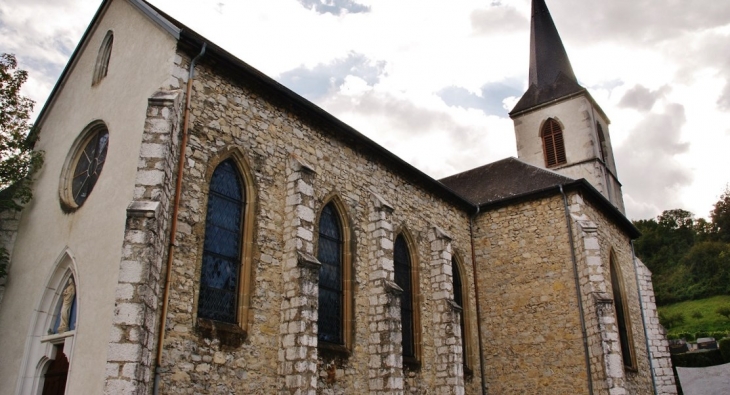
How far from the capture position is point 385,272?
1177cm

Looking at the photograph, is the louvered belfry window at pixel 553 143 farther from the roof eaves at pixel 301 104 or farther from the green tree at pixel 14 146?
the green tree at pixel 14 146

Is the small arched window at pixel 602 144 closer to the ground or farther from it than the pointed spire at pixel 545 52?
closer to the ground

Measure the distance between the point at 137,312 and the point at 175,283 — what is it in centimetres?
107

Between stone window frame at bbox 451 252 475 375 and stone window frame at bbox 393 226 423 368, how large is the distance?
2.19 meters

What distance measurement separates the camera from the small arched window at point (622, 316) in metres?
15.8

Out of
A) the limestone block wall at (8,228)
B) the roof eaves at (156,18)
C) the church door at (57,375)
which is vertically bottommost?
the church door at (57,375)

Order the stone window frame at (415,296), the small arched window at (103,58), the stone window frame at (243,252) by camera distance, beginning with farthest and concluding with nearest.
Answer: the stone window frame at (415,296) < the small arched window at (103,58) < the stone window frame at (243,252)

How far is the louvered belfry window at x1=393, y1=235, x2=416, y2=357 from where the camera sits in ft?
42.8

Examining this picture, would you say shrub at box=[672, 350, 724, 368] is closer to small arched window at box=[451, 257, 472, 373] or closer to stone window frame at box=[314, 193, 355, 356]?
small arched window at box=[451, 257, 472, 373]

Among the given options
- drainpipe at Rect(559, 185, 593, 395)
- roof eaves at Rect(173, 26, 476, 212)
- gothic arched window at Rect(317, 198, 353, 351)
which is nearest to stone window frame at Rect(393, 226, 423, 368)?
roof eaves at Rect(173, 26, 476, 212)

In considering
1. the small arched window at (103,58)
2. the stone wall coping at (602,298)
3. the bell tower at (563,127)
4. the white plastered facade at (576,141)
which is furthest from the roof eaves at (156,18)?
the bell tower at (563,127)

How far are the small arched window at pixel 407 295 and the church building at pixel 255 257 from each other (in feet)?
0.19

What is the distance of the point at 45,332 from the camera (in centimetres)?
899

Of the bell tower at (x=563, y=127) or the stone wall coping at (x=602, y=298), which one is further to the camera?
the bell tower at (x=563, y=127)
